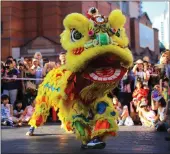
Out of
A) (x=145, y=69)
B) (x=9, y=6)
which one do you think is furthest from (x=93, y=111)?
(x=9, y=6)

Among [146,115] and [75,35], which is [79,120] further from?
[146,115]

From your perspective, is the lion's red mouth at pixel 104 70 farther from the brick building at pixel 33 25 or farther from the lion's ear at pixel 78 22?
the brick building at pixel 33 25

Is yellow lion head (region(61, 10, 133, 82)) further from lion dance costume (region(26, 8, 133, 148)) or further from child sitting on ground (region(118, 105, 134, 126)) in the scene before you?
child sitting on ground (region(118, 105, 134, 126))

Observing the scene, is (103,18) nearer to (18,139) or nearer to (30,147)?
(30,147)

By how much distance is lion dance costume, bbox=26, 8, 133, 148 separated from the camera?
469cm

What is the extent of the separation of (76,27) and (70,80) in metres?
0.73

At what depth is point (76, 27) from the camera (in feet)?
16.1

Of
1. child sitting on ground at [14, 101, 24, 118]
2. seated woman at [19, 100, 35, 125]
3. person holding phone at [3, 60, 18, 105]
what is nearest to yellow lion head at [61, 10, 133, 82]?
seated woman at [19, 100, 35, 125]

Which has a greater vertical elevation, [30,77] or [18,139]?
[30,77]

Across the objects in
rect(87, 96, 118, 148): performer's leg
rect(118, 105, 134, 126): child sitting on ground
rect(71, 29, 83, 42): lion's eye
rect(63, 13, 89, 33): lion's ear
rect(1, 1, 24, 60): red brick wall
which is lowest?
rect(118, 105, 134, 126): child sitting on ground

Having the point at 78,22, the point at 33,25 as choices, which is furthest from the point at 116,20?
the point at 33,25

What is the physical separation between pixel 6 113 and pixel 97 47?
5.05 meters

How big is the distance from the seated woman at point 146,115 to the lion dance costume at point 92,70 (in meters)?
3.75

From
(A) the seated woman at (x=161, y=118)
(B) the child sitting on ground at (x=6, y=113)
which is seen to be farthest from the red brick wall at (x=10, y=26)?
(A) the seated woman at (x=161, y=118)
